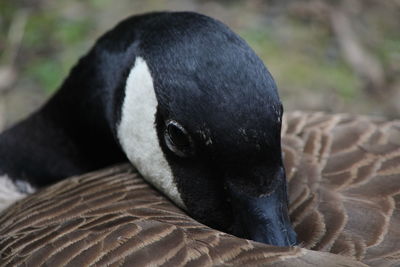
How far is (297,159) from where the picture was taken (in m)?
2.82

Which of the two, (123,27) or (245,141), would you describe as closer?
(245,141)

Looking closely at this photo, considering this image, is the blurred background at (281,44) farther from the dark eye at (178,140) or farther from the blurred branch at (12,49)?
the dark eye at (178,140)

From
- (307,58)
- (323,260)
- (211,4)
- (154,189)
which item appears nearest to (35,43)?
(211,4)

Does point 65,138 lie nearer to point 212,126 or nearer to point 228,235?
point 212,126

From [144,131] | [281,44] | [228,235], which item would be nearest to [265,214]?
[228,235]

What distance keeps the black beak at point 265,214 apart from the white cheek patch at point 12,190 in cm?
133

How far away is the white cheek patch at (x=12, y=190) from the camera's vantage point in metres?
3.28

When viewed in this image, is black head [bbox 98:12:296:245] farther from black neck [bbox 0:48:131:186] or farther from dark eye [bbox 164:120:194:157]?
black neck [bbox 0:48:131:186]

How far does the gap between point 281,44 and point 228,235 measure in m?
3.89

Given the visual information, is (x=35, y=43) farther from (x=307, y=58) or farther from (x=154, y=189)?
(x=154, y=189)

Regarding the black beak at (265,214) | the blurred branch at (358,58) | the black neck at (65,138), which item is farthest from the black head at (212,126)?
the blurred branch at (358,58)

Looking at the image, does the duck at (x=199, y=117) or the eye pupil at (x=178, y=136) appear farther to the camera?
the eye pupil at (x=178, y=136)

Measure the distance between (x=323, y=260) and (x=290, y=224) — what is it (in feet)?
1.03

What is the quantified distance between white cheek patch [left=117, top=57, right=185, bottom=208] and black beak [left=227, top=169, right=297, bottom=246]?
33cm
